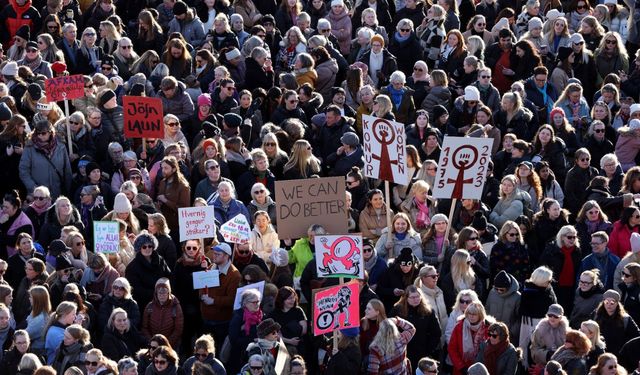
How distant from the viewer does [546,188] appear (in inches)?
866

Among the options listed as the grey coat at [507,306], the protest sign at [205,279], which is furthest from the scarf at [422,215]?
the protest sign at [205,279]

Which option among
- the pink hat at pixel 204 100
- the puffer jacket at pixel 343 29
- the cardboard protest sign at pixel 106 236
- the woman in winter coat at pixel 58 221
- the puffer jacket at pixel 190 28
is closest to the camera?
the cardboard protest sign at pixel 106 236

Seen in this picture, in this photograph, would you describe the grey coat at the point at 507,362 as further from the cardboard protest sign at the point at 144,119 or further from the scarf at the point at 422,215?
the cardboard protest sign at the point at 144,119

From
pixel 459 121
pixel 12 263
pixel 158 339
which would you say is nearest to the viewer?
pixel 158 339

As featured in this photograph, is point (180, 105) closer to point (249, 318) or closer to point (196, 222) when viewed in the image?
point (196, 222)

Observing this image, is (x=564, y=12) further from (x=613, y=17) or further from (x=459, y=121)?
(x=459, y=121)

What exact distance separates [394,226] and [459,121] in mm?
3629

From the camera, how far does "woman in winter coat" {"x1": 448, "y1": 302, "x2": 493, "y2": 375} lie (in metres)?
19.0

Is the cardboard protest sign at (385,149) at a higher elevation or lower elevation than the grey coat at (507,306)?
higher

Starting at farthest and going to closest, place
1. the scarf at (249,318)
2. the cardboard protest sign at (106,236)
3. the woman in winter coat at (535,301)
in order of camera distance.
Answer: the cardboard protest sign at (106,236)
the woman in winter coat at (535,301)
the scarf at (249,318)

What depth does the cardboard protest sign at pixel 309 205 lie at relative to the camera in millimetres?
20109

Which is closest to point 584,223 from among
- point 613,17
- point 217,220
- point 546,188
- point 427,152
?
point 546,188

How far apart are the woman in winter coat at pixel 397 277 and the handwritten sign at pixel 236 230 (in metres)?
1.47

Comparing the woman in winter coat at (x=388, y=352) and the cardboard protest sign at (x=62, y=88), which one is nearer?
the woman in winter coat at (x=388, y=352)
